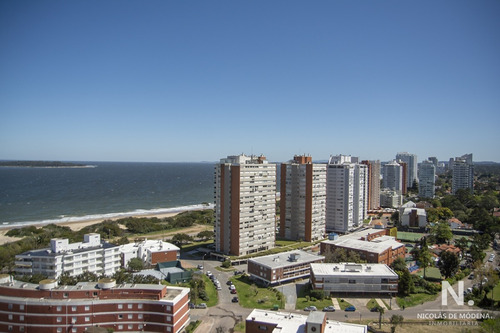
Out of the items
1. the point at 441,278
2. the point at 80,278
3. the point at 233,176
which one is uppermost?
the point at 233,176

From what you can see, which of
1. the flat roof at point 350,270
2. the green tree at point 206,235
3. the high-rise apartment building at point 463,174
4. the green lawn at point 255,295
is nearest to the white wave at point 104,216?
the green tree at point 206,235

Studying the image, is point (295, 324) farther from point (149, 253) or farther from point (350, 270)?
point (149, 253)

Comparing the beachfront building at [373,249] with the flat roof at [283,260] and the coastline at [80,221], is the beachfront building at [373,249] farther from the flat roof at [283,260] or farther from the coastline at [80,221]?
the coastline at [80,221]

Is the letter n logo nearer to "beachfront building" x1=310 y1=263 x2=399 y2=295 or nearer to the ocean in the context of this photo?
"beachfront building" x1=310 y1=263 x2=399 y2=295

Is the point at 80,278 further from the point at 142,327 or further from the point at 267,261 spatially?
the point at 267,261

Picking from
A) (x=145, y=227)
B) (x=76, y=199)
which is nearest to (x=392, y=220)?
(x=145, y=227)

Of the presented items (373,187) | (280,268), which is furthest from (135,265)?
(373,187)

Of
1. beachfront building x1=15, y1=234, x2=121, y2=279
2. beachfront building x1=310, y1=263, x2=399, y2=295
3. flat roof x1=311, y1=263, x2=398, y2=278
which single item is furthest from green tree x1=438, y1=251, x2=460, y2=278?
beachfront building x1=15, y1=234, x2=121, y2=279
